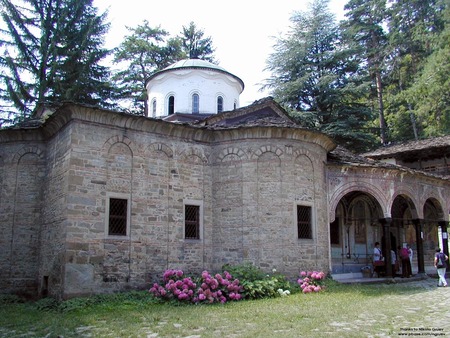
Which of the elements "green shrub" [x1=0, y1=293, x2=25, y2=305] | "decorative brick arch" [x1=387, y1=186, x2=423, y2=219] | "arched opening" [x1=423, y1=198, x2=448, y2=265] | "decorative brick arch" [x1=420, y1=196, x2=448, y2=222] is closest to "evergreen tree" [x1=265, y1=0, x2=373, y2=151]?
"arched opening" [x1=423, y1=198, x2=448, y2=265]

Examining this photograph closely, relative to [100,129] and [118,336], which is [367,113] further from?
[118,336]

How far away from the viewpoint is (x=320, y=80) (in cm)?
2970

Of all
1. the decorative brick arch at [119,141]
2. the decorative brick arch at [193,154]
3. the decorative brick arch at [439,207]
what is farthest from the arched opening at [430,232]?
the decorative brick arch at [119,141]

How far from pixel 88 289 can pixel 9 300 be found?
2.74 meters

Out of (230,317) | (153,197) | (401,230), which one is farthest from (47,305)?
(401,230)

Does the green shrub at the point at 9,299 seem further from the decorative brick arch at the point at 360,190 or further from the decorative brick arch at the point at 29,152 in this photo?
the decorative brick arch at the point at 360,190

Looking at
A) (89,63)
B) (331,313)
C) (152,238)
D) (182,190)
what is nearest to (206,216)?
(182,190)

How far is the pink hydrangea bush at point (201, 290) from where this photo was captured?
1095 centimetres

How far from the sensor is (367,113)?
29719 millimetres

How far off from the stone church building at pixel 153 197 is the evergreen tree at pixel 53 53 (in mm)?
11710

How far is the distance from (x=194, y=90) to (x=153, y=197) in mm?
7447

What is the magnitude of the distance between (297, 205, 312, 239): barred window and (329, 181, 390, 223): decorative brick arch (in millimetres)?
1330

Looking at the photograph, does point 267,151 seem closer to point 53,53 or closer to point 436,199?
point 436,199

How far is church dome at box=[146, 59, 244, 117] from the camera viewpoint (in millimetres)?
18828
